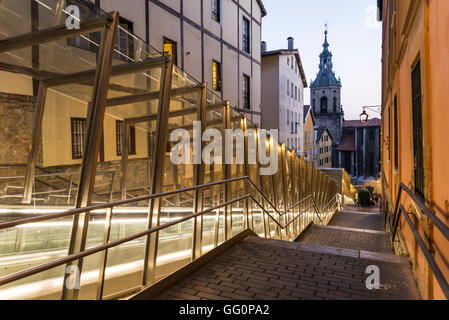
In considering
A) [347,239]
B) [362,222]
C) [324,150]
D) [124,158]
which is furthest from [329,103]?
[124,158]

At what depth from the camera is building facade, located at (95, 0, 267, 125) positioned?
10.4 metres

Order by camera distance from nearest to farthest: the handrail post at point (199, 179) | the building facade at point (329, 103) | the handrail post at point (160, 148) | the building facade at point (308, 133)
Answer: the handrail post at point (160, 148) → the handrail post at point (199, 179) → the building facade at point (308, 133) → the building facade at point (329, 103)

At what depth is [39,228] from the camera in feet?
16.3

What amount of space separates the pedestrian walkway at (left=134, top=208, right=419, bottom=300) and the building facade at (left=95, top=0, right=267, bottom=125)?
7278 millimetres

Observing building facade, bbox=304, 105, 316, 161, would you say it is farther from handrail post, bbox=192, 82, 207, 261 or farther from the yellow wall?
handrail post, bbox=192, 82, 207, 261

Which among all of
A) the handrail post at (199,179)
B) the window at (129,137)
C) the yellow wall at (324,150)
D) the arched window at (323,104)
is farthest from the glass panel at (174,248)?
the arched window at (323,104)

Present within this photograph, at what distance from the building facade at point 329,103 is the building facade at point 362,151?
1.85 metres

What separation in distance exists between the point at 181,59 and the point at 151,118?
5.48 meters

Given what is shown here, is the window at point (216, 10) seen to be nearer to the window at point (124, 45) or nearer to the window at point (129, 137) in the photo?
the window at point (129, 137)

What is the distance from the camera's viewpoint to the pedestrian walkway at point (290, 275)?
11.8ft

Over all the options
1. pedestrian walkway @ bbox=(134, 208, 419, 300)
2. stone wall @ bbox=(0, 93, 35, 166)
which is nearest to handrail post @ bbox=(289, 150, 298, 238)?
pedestrian walkway @ bbox=(134, 208, 419, 300)

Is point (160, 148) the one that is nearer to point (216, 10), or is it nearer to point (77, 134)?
point (77, 134)

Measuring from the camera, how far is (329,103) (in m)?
66.5

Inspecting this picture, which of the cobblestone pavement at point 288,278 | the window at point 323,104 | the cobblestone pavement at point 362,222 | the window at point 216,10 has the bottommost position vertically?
the cobblestone pavement at point 362,222
